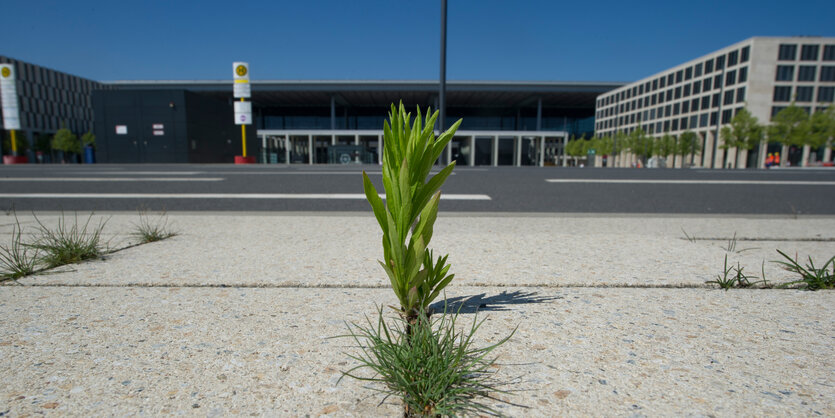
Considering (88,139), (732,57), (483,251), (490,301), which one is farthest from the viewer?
(88,139)

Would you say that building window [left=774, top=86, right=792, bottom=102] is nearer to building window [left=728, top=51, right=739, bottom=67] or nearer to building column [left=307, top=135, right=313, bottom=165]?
building window [left=728, top=51, right=739, bottom=67]

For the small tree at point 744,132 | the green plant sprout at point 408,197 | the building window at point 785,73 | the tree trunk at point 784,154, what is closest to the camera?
the green plant sprout at point 408,197

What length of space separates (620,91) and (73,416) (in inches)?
3297

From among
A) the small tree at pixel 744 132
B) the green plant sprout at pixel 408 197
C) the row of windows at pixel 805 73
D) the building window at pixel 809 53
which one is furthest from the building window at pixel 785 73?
the green plant sprout at pixel 408 197

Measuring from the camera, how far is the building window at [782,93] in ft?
158

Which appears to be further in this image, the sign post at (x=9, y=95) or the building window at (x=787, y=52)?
the building window at (x=787, y=52)

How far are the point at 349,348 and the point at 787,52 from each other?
67.7 metres

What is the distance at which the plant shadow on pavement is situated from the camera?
64.3 inches

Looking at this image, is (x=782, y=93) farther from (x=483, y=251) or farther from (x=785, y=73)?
(x=483, y=251)

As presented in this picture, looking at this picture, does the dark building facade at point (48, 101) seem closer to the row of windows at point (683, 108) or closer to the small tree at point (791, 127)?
the row of windows at point (683, 108)

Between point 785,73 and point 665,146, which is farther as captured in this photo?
point 665,146

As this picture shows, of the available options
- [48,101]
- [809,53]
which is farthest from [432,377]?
[48,101]

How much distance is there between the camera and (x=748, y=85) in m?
47.5

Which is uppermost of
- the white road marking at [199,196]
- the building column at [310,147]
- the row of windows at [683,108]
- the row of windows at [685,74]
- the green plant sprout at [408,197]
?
the row of windows at [685,74]
